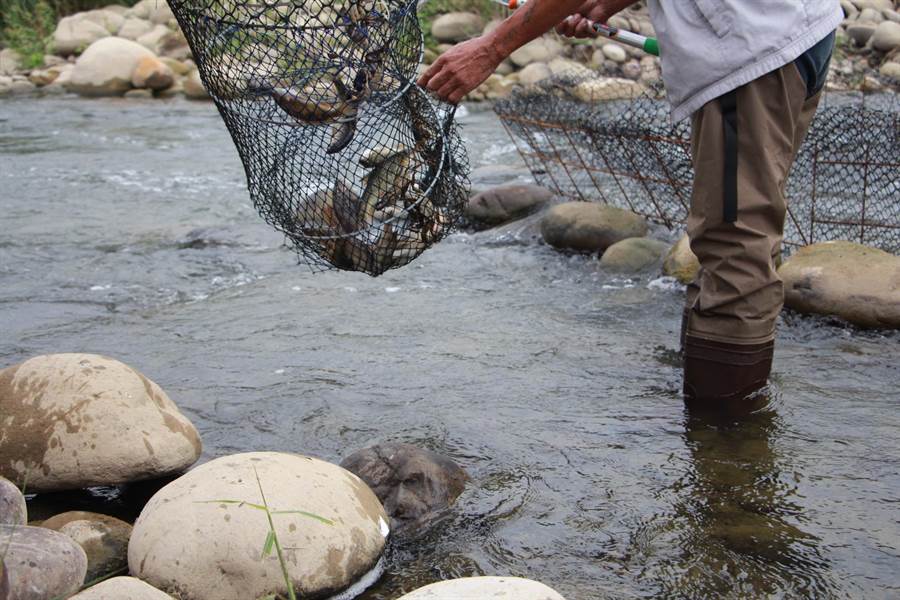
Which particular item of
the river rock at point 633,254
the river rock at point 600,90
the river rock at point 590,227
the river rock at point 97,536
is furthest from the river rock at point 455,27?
the river rock at point 97,536

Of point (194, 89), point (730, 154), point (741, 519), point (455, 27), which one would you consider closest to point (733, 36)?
point (730, 154)

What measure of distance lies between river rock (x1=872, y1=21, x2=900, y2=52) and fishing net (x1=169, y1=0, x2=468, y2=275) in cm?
1338

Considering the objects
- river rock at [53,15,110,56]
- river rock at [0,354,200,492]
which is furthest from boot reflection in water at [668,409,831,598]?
river rock at [53,15,110,56]

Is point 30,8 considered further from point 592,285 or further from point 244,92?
point 244,92

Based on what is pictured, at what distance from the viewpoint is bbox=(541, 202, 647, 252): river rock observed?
676 centimetres

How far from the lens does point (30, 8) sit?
20703 mm

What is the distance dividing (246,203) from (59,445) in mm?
5445

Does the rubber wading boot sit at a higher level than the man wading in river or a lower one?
lower

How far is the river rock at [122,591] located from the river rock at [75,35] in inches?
724

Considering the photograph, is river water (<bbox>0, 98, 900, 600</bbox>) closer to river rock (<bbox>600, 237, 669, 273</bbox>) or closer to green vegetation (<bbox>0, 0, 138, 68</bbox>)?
river rock (<bbox>600, 237, 669, 273</bbox>)

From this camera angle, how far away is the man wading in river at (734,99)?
327 cm

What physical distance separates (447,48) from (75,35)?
7482 millimetres

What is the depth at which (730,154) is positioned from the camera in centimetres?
339

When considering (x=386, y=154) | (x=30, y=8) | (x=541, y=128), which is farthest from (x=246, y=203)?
(x=30, y=8)
